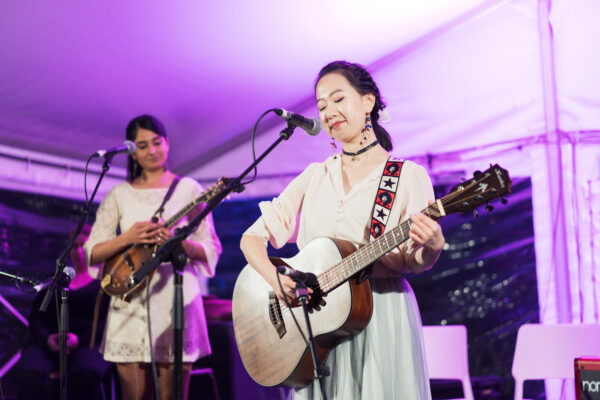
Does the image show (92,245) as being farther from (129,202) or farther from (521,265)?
(521,265)

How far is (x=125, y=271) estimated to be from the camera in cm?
361

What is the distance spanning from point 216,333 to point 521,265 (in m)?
2.49

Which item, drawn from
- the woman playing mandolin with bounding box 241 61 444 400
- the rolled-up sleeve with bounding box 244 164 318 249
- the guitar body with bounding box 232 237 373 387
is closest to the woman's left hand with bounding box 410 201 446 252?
the woman playing mandolin with bounding box 241 61 444 400

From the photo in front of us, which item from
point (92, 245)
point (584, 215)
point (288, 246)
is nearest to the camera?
point (92, 245)

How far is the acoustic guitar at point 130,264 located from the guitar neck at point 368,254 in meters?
1.31

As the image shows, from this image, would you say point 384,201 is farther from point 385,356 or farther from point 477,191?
point 385,356

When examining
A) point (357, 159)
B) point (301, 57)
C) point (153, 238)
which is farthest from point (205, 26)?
point (357, 159)

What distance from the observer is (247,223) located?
582 cm

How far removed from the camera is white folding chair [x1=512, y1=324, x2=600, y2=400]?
3.87m

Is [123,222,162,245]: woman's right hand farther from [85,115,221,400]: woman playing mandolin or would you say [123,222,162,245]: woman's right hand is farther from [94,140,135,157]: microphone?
[94,140,135,157]: microphone

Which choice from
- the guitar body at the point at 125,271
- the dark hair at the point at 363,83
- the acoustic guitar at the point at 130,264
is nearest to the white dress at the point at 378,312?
the dark hair at the point at 363,83

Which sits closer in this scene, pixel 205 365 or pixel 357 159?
pixel 357 159

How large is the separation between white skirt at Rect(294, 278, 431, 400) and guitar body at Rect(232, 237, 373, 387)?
67 mm

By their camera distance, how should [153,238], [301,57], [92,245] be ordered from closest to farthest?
1. [153,238]
2. [92,245]
3. [301,57]
